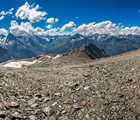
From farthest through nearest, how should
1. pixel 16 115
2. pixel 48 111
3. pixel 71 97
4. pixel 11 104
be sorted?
pixel 71 97
pixel 48 111
pixel 11 104
pixel 16 115

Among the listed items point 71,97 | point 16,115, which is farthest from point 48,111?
point 71,97

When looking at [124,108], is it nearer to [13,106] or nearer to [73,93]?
[73,93]

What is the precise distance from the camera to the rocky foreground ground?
1738 cm

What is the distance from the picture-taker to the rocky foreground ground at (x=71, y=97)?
1738cm

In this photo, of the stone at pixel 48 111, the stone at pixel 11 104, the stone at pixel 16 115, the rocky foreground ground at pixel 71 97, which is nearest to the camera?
the stone at pixel 16 115

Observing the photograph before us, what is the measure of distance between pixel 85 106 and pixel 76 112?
1082 millimetres

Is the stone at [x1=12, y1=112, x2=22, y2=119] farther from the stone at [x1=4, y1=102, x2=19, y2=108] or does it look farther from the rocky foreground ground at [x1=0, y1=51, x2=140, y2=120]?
the stone at [x1=4, y1=102, x2=19, y2=108]

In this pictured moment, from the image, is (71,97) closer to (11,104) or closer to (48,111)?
(48,111)

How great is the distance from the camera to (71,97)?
20375 mm

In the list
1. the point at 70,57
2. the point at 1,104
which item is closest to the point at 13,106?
the point at 1,104

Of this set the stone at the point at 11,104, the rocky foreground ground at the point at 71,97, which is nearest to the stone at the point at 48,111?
the rocky foreground ground at the point at 71,97

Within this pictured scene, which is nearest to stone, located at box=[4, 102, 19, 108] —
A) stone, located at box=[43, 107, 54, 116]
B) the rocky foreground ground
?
the rocky foreground ground

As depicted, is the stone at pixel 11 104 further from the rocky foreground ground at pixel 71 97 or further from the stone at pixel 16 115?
the stone at pixel 16 115

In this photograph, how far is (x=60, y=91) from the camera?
22000 mm
